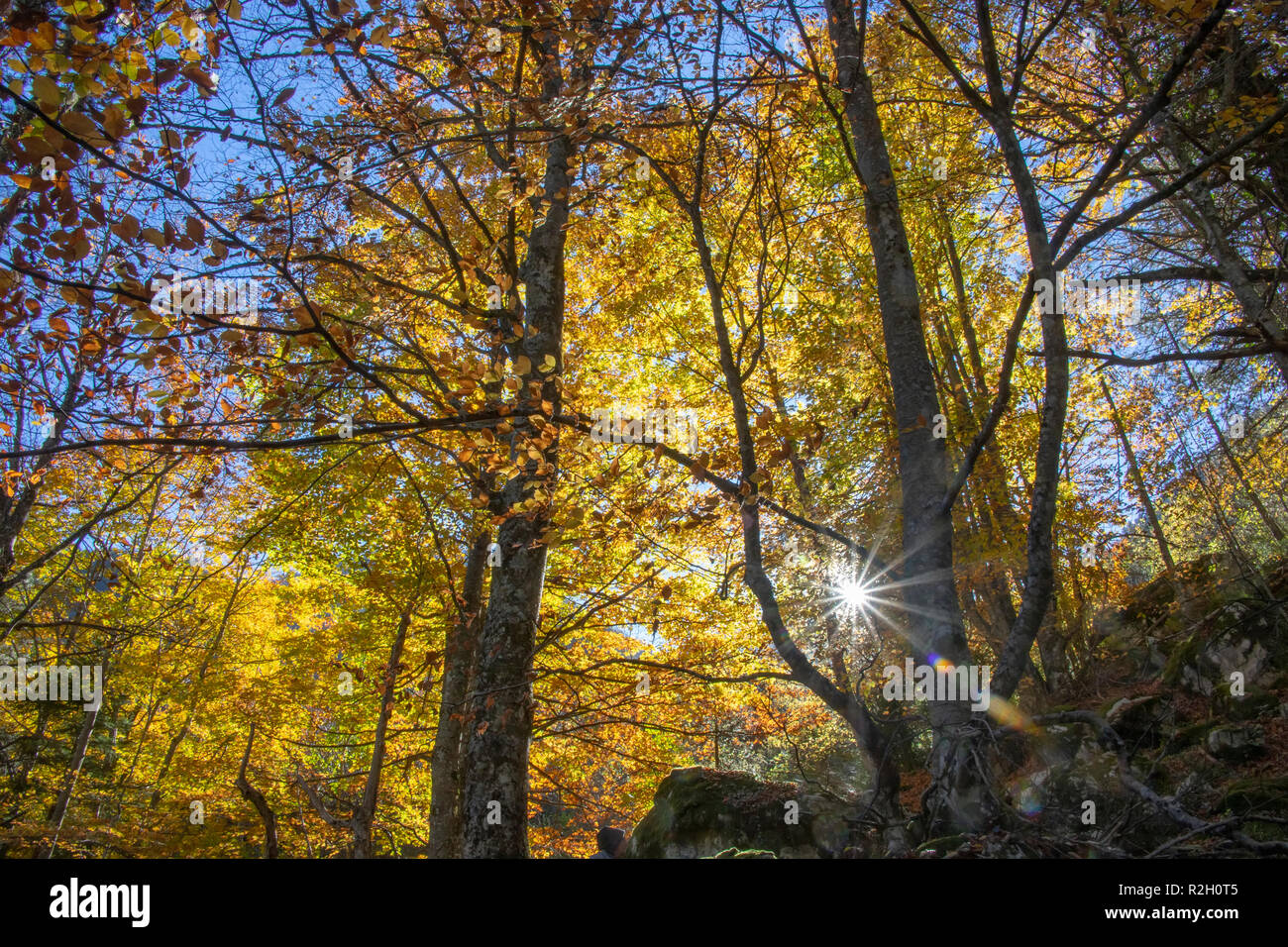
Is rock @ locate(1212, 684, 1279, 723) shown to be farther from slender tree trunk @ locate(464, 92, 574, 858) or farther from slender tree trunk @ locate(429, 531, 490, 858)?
slender tree trunk @ locate(429, 531, 490, 858)

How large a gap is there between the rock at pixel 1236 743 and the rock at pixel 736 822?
175 inches

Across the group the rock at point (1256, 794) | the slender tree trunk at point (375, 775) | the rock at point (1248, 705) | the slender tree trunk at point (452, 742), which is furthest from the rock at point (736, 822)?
the rock at point (1248, 705)

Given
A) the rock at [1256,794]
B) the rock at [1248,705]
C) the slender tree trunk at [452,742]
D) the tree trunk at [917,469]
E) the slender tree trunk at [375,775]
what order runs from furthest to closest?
the rock at [1248,705] → the slender tree trunk at [452,742] → the slender tree trunk at [375,775] → the rock at [1256,794] → the tree trunk at [917,469]

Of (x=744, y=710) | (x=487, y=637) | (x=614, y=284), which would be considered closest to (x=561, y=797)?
(x=744, y=710)

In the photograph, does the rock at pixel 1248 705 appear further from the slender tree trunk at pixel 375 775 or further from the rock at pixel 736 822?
the slender tree trunk at pixel 375 775

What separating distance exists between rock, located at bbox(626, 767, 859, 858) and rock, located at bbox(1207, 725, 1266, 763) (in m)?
4.45

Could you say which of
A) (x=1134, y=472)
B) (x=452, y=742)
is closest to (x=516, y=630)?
(x=452, y=742)

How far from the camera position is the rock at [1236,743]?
283 inches

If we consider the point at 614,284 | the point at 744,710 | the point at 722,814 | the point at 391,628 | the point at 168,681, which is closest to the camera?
the point at 722,814

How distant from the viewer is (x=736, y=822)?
7.43 meters

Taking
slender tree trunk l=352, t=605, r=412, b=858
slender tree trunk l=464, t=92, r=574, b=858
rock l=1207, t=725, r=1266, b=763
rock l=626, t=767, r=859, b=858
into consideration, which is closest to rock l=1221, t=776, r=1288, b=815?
rock l=1207, t=725, r=1266, b=763

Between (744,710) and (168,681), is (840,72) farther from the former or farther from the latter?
(168,681)
